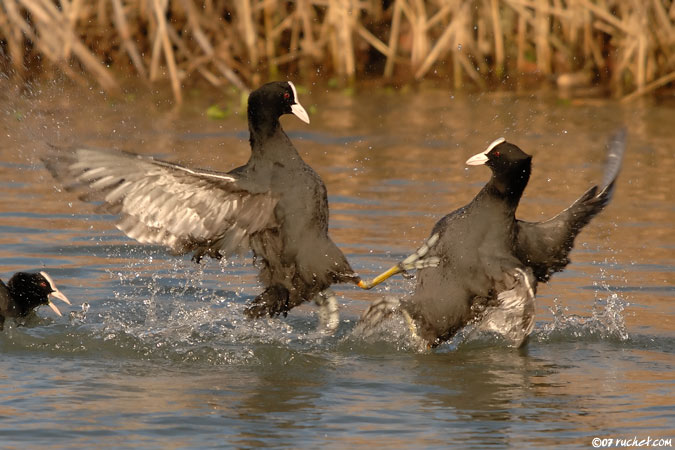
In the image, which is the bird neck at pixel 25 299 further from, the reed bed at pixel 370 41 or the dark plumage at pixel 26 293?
the reed bed at pixel 370 41

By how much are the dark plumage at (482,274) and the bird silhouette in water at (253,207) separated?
5.0 inches

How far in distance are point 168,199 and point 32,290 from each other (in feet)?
3.37

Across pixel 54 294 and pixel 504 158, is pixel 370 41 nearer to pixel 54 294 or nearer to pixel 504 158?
pixel 54 294

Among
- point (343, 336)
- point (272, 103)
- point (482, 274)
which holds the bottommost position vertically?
point (343, 336)

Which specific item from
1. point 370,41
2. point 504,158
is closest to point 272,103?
point 504,158

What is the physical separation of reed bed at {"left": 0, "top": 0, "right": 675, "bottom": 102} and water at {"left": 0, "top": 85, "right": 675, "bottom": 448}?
165 cm

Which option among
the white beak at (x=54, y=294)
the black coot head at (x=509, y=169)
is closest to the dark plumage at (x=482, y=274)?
the black coot head at (x=509, y=169)

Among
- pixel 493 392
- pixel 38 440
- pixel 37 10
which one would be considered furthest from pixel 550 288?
pixel 37 10

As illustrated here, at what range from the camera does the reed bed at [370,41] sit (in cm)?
1194

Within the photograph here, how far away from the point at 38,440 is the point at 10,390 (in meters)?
0.60

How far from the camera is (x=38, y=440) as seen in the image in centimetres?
412

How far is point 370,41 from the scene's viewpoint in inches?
516

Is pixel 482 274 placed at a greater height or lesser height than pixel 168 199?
lesser

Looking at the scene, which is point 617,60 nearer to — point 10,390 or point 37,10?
point 37,10
